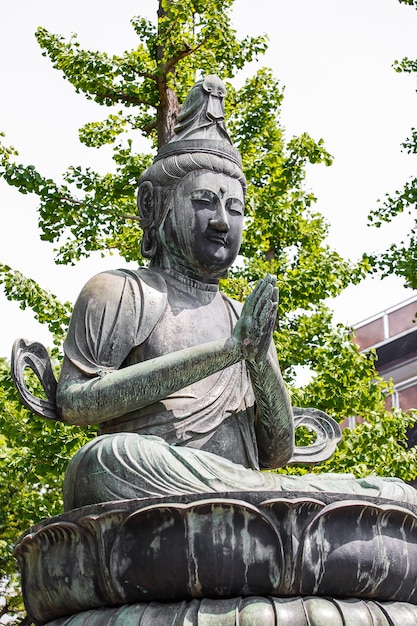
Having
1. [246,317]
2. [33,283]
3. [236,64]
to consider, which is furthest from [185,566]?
[236,64]

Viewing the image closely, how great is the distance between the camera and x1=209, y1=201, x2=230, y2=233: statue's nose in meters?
5.44

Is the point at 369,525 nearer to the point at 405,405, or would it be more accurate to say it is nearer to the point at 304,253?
the point at 304,253

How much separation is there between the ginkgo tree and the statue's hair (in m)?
Result: 5.96

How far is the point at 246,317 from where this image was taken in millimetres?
4730

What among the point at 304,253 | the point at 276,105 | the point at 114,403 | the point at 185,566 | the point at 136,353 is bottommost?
the point at 185,566

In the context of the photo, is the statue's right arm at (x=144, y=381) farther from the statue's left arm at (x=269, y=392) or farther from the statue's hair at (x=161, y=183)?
the statue's hair at (x=161, y=183)

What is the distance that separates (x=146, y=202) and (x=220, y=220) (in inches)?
21.3

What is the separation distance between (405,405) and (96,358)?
82.2ft

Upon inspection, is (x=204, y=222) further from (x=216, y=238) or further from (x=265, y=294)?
(x=265, y=294)

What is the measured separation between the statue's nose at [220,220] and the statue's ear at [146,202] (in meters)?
0.44

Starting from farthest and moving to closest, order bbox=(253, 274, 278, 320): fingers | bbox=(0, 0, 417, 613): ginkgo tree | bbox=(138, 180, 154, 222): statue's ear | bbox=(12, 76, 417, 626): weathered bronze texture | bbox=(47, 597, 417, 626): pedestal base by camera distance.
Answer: bbox=(0, 0, 417, 613): ginkgo tree < bbox=(138, 180, 154, 222): statue's ear < bbox=(253, 274, 278, 320): fingers < bbox=(12, 76, 417, 626): weathered bronze texture < bbox=(47, 597, 417, 626): pedestal base

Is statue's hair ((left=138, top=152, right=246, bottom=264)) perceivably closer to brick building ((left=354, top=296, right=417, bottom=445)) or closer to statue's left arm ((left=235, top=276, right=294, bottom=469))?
statue's left arm ((left=235, top=276, right=294, bottom=469))

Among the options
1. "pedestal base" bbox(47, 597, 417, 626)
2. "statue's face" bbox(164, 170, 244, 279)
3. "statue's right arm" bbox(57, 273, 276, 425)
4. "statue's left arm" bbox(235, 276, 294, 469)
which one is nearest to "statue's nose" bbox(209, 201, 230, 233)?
"statue's face" bbox(164, 170, 244, 279)

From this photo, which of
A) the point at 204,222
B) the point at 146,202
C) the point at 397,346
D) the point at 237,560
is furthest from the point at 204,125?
the point at 397,346
